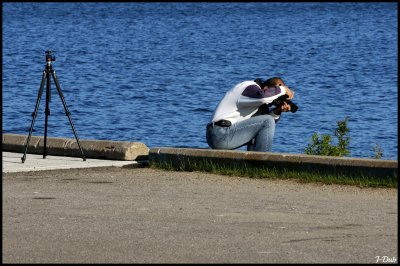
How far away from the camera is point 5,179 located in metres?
14.6

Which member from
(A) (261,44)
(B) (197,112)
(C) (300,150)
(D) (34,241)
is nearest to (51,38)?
(A) (261,44)

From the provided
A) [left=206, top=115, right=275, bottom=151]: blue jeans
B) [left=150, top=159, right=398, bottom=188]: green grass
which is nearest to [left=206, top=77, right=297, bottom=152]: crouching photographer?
[left=206, top=115, right=275, bottom=151]: blue jeans

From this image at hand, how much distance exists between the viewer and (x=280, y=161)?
14711 millimetres

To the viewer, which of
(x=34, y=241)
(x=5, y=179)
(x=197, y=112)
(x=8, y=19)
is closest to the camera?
(x=34, y=241)

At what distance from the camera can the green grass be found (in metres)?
13.9

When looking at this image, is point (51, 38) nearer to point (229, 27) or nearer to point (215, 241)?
point (229, 27)

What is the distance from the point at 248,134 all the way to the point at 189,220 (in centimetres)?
388

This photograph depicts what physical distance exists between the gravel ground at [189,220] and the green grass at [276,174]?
0.16 m

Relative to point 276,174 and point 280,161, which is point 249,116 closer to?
point 280,161

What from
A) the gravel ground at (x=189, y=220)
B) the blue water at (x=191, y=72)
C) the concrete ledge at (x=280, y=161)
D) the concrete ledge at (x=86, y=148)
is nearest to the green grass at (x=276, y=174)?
the concrete ledge at (x=280, y=161)

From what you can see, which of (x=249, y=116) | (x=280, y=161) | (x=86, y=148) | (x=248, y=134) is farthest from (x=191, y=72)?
(x=280, y=161)

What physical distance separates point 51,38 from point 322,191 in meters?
62.8

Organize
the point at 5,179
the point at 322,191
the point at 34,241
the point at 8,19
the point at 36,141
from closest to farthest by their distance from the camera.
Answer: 1. the point at 34,241
2. the point at 322,191
3. the point at 5,179
4. the point at 36,141
5. the point at 8,19

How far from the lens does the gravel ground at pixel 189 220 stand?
1020cm
